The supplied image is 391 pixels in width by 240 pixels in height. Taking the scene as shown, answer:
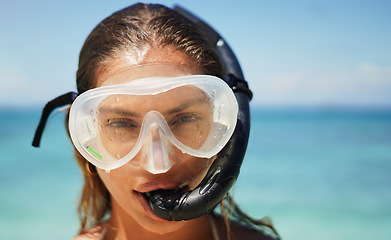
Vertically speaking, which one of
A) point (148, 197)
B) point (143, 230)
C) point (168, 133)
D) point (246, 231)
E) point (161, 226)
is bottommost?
point (246, 231)

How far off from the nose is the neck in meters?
0.51

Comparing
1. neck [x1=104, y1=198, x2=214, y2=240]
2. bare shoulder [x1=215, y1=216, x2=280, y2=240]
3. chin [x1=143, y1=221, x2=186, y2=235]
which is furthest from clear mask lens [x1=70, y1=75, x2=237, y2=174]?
bare shoulder [x1=215, y1=216, x2=280, y2=240]

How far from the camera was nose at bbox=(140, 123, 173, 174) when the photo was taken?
1.34 m

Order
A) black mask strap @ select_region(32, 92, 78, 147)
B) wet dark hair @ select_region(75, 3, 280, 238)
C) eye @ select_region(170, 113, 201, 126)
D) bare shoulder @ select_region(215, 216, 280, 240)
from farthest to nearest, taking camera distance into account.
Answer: bare shoulder @ select_region(215, 216, 280, 240) < black mask strap @ select_region(32, 92, 78, 147) < wet dark hair @ select_region(75, 3, 280, 238) < eye @ select_region(170, 113, 201, 126)

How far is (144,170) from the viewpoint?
142 cm

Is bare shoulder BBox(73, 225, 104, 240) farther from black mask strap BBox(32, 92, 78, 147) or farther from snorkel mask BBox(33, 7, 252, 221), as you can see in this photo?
snorkel mask BBox(33, 7, 252, 221)

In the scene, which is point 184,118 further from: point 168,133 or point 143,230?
point 143,230

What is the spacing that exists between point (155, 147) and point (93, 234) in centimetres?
105

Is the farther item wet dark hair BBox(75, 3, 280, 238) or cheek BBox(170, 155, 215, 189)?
wet dark hair BBox(75, 3, 280, 238)

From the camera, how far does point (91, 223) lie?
7.53ft

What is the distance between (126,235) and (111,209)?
295 millimetres

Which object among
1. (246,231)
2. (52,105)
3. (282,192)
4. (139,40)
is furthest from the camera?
(282,192)

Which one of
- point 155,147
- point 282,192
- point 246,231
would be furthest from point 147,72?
point 282,192

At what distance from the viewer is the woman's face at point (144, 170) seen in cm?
142
